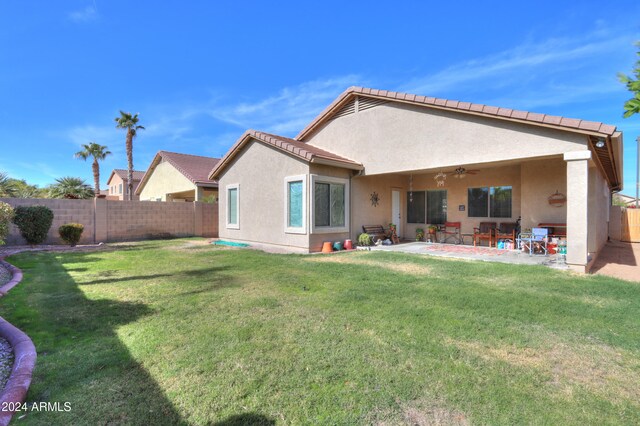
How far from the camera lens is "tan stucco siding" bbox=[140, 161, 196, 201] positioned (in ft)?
78.0

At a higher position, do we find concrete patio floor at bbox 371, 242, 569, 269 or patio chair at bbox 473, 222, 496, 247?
patio chair at bbox 473, 222, 496, 247

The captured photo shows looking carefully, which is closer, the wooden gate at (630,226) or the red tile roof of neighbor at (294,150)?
the red tile roof of neighbor at (294,150)

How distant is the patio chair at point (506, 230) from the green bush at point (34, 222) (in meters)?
18.7

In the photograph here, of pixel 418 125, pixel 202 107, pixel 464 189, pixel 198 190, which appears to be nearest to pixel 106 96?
pixel 202 107

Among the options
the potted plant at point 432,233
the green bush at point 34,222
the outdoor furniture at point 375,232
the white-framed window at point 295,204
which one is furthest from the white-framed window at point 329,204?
the green bush at point 34,222

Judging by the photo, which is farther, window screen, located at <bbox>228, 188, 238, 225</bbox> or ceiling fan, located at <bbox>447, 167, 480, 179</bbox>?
window screen, located at <bbox>228, 188, 238, 225</bbox>

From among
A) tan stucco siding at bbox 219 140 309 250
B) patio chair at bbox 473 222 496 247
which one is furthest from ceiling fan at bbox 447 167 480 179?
tan stucco siding at bbox 219 140 309 250

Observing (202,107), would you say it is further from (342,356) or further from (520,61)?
(342,356)

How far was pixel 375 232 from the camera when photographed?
46.5 ft

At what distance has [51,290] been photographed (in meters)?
6.49

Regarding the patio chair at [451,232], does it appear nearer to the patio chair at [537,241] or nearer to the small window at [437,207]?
the small window at [437,207]

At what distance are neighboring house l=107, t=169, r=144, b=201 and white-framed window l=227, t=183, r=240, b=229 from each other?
2874 centimetres

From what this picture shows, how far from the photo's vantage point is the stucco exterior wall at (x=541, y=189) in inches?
443

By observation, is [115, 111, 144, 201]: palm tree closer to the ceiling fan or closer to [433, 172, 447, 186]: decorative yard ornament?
[433, 172, 447, 186]: decorative yard ornament
